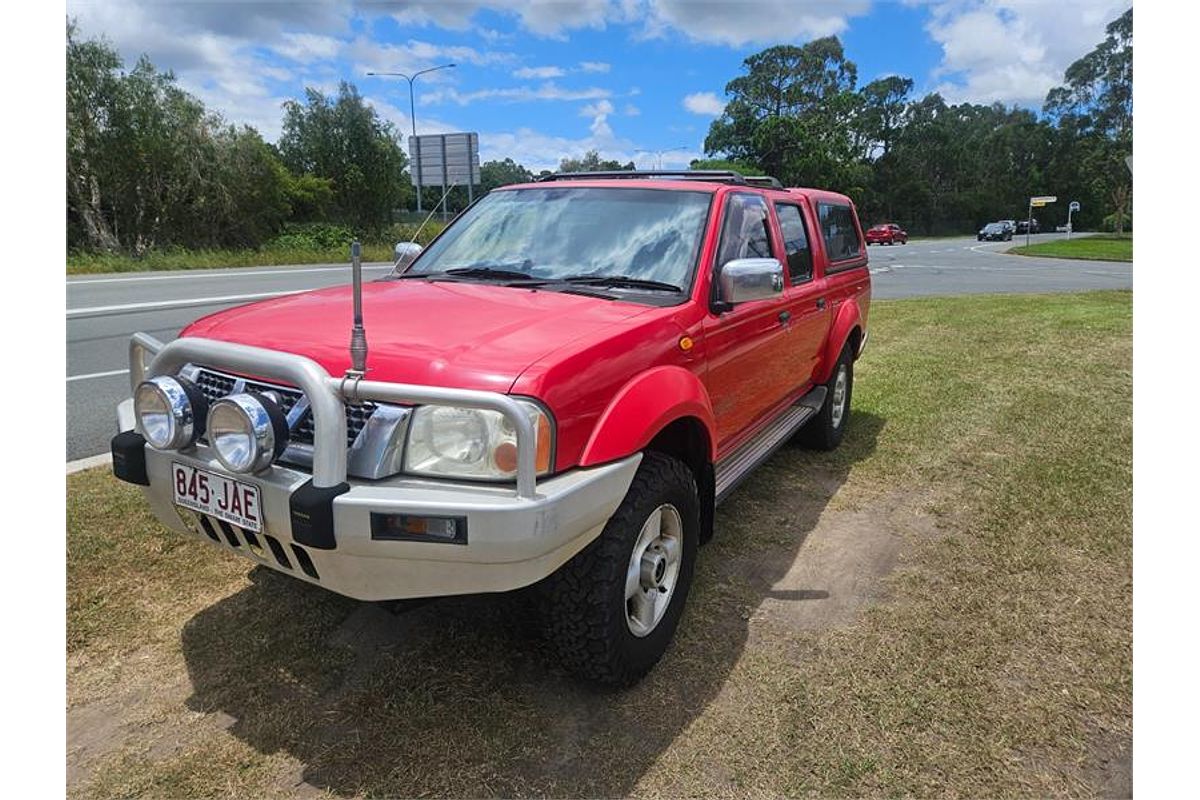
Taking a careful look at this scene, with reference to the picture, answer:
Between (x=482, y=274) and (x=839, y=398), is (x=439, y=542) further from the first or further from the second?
(x=839, y=398)

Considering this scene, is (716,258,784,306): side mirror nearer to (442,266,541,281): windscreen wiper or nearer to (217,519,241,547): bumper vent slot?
(442,266,541,281): windscreen wiper

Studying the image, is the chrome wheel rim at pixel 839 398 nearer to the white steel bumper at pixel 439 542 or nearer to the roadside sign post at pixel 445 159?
the roadside sign post at pixel 445 159

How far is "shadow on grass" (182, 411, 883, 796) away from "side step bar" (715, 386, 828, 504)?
0.47 metres

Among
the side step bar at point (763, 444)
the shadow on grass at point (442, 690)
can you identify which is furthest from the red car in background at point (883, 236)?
the shadow on grass at point (442, 690)

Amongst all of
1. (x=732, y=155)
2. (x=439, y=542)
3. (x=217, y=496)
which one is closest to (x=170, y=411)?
(x=217, y=496)

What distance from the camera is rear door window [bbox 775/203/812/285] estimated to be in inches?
177

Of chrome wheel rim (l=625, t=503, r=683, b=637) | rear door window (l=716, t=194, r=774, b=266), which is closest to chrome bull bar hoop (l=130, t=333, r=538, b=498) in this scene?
chrome wheel rim (l=625, t=503, r=683, b=637)

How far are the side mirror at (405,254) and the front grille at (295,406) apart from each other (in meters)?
1.50

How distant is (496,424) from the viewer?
229cm

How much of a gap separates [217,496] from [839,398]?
14.3 ft

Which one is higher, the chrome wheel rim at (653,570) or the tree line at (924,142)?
the tree line at (924,142)

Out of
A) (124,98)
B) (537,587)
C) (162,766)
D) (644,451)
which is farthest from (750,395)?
(124,98)

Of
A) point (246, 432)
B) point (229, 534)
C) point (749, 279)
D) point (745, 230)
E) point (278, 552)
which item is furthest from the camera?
point (745, 230)

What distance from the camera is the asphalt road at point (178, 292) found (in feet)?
21.3
